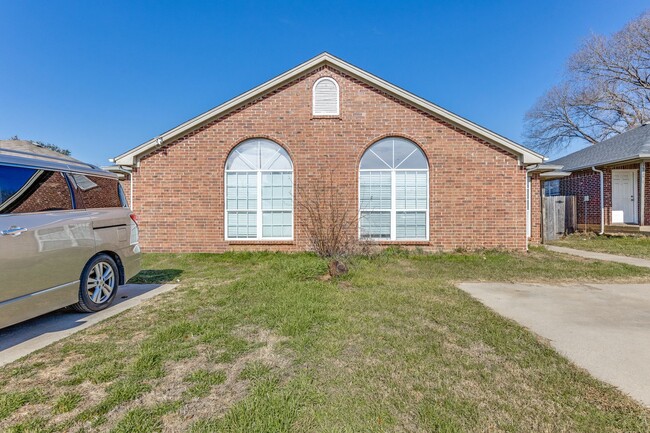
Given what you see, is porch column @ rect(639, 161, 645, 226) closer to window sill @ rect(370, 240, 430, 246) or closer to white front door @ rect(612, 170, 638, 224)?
white front door @ rect(612, 170, 638, 224)

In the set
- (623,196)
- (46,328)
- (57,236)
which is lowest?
(46,328)

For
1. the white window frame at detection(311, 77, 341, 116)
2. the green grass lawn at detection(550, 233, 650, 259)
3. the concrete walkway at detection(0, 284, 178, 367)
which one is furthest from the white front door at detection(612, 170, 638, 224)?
the concrete walkway at detection(0, 284, 178, 367)

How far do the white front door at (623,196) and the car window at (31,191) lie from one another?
18.9m

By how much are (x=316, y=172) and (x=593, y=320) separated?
269 inches

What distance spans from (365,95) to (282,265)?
5540 mm

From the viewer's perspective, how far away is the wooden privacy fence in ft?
40.6

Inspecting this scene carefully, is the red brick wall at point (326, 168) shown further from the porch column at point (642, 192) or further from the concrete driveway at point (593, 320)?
the porch column at point (642, 192)

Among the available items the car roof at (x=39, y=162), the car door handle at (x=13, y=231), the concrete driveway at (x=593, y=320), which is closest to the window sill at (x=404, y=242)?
the concrete driveway at (x=593, y=320)

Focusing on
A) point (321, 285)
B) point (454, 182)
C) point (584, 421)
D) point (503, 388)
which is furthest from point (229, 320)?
point (454, 182)

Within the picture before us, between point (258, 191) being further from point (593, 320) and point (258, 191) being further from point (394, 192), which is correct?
point (593, 320)

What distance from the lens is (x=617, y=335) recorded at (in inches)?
136

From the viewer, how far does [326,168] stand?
29.7 feet

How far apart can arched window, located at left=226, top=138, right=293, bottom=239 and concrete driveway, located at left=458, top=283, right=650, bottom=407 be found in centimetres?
543

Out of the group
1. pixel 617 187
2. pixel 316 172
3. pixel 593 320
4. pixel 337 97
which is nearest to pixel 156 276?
pixel 316 172
